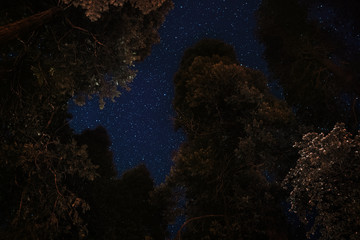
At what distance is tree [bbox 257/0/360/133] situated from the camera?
9.82 metres

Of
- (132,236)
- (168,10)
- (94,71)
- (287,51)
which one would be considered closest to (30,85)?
(94,71)

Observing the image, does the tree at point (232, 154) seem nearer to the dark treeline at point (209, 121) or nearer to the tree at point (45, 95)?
the dark treeline at point (209, 121)

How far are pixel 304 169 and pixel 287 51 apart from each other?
6.58 m

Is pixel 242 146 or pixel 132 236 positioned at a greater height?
pixel 242 146

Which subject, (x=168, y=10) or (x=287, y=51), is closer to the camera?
(x=168, y=10)

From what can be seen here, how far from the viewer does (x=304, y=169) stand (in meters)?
7.69

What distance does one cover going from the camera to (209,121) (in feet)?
41.6

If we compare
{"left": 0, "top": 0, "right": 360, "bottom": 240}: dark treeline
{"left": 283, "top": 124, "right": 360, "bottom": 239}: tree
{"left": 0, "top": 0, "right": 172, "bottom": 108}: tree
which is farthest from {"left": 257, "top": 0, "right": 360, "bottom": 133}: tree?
{"left": 0, "top": 0, "right": 172, "bottom": 108}: tree

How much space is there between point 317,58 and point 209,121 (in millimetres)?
5659

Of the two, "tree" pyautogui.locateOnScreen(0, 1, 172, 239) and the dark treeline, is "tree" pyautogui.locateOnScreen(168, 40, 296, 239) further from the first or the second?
"tree" pyautogui.locateOnScreen(0, 1, 172, 239)

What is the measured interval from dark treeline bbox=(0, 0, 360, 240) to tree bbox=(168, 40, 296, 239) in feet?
0.20

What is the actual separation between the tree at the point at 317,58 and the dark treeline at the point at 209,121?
1.9 inches

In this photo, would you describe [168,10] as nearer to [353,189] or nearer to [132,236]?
[353,189]

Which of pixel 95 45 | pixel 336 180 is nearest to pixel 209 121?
pixel 336 180
